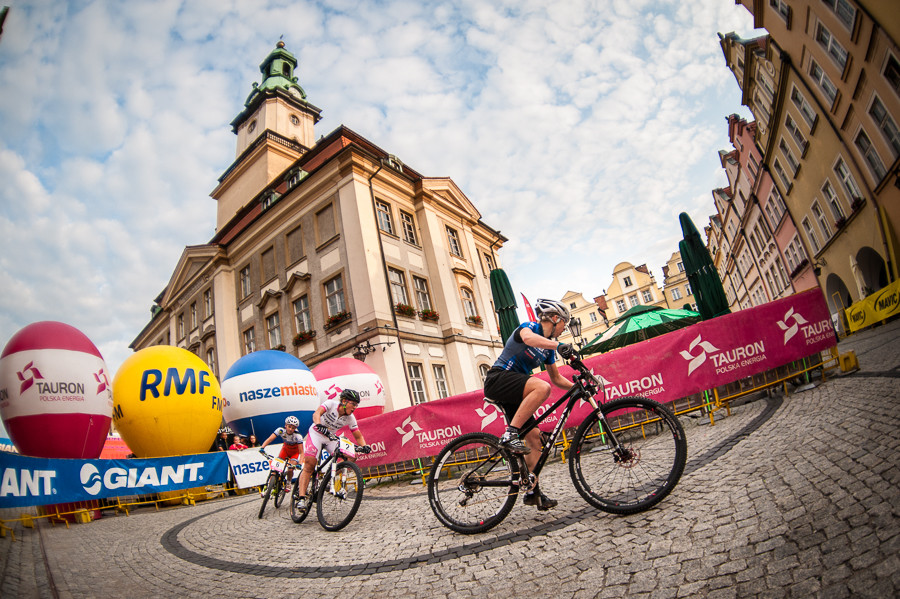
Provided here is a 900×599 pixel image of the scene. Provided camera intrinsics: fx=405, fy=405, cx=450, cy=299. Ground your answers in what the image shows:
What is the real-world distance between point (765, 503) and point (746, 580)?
3.35ft

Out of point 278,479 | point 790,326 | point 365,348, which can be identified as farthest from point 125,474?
point 790,326

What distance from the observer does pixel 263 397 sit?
11891 mm

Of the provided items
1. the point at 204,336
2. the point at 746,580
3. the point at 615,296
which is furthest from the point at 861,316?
the point at 615,296

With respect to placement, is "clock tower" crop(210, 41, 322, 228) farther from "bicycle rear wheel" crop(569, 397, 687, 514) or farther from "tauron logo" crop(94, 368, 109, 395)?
"bicycle rear wheel" crop(569, 397, 687, 514)

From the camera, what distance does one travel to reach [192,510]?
8.63 m

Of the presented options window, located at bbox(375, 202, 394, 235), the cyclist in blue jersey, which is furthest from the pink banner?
window, located at bbox(375, 202, 394, 235)

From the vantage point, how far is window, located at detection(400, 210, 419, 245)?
21203mm

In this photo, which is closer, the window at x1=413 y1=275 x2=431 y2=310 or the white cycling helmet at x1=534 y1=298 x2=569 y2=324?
the white cycling helmet at x1=534 y1=298 x2=569 y2=324

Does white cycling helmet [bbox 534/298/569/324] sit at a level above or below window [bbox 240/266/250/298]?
below

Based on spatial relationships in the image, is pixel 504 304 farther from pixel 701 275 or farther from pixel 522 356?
pixel 522 356

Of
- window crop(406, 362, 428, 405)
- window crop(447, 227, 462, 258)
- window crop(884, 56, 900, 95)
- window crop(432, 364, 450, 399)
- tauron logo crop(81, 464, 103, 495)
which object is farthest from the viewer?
window crop(447, 227, 462, 258)

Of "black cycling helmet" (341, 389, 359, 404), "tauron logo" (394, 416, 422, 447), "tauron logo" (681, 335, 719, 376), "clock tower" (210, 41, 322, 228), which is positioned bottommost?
"tauron logo" (394, 416, 422, 447)

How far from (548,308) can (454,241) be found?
2087cm

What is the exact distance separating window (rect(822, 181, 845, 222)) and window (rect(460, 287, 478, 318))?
17.8m
